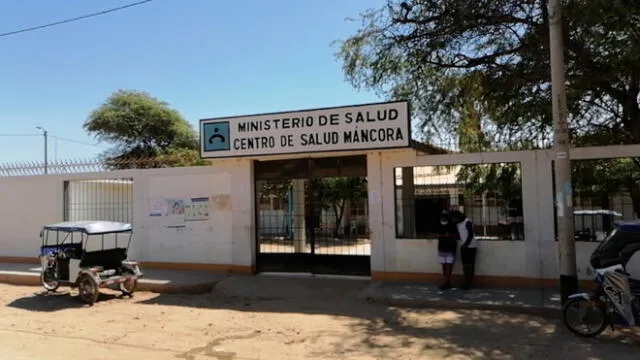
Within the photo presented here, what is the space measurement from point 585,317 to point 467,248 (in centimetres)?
314

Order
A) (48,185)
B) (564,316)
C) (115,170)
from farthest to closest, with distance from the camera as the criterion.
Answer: (48,185) → (115,170) → (564,316)

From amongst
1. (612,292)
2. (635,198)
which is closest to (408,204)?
(635,198)

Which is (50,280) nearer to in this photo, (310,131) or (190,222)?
(190,222)

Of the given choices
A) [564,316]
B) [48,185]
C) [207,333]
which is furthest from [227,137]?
[564,316]

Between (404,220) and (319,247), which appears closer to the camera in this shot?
(404,220)

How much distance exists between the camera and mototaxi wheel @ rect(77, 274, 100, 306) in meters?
10.5

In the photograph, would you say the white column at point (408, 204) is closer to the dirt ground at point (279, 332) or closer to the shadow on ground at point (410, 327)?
the shadow on ground at point (410, 327)

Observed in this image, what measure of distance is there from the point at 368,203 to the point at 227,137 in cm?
340

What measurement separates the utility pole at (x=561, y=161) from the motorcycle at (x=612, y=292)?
90 centimetres

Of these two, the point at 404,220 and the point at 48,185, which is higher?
the point at 48,185

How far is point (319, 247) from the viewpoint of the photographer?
1227cm

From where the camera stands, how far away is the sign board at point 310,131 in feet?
35.7

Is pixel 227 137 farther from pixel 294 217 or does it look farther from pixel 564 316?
pixel 564 316

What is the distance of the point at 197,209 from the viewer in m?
13.2
